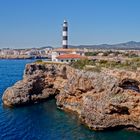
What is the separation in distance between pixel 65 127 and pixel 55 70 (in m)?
24.2

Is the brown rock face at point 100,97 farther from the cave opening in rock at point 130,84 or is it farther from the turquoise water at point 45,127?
the turquoise water at point 45,127

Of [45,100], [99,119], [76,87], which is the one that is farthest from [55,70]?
[99,119]

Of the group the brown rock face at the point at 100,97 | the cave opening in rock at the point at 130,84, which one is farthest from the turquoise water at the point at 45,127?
the cave opening in rock at the point at 130,84

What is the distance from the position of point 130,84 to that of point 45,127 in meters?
11.8

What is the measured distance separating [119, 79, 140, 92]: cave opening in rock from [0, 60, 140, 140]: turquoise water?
5.20m

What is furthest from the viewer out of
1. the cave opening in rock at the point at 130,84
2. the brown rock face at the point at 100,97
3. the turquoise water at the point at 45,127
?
the cave opening in rock at the point at 130,84

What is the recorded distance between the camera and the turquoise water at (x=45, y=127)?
42.0 m

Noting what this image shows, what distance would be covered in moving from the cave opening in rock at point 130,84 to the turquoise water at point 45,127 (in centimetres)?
520

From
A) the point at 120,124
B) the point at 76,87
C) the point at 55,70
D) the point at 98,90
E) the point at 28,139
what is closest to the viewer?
the point at 28,139

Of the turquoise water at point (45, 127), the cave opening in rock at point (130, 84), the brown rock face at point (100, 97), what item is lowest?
the turquoise water at point (45, 127)

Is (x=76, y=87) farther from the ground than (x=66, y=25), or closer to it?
closer to it

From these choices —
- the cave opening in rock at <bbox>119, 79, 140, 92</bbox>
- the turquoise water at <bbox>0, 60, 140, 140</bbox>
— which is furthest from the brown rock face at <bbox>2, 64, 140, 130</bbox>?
the turquoise water at <bbox>0, 60, 140, 140</bbox>

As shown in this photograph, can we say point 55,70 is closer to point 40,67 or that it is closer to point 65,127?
point 40,67

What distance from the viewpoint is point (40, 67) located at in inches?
2731
